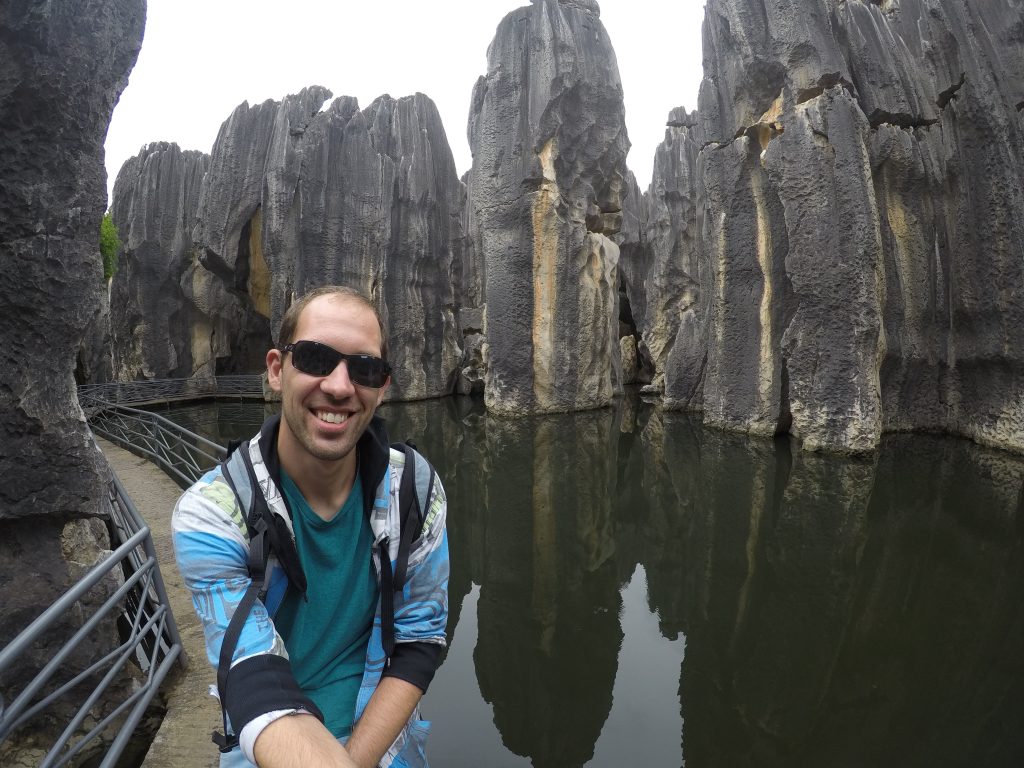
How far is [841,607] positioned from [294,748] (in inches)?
141

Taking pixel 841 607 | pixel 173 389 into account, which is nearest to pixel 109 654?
pixel 841 607

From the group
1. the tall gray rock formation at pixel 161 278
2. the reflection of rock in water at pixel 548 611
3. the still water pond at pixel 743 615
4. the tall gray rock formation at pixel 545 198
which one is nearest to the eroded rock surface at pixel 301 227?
the tall gray rock formation at pixel 161 278

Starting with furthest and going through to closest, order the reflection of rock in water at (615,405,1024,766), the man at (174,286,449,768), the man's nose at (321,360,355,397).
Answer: the reflection of rock in water at (615,405,1024,766)
the man's nose at (321,360,355,397)
the man at (174,286,449,768)

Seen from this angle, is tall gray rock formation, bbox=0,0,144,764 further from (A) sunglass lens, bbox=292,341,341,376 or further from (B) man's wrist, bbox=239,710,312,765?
(B) man's wrist, bbox=239,710,312,765

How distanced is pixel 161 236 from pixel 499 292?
48.7 feet

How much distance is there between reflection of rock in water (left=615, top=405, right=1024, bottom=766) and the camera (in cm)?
253

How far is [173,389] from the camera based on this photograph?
1839cm

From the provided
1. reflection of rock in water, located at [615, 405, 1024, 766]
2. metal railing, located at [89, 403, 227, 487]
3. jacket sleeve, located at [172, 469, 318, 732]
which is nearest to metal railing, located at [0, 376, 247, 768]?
jacket sleeve, located at [172, 469, 318, 732]

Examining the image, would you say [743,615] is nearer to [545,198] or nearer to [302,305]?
[302,305]

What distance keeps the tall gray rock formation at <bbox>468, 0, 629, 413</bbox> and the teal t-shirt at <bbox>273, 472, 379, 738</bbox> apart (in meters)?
11.5

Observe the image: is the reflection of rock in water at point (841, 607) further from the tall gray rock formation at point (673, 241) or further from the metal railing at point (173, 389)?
the metal railing at point (173, 389)

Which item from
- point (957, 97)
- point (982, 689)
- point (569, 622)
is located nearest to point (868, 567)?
point (982, 689)

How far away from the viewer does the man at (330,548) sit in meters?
1.21

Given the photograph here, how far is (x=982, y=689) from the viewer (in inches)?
110
